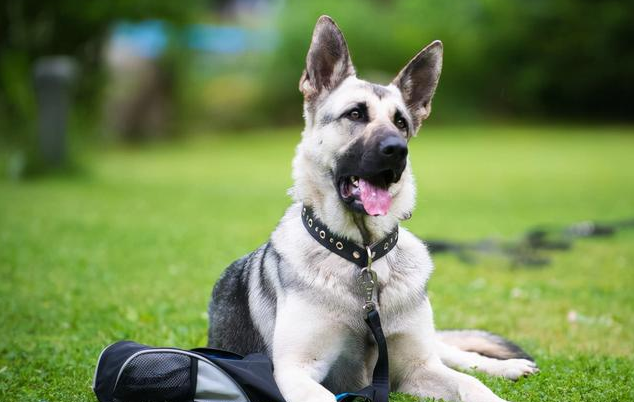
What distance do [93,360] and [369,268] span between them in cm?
223

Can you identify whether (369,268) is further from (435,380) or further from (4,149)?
(4,149)

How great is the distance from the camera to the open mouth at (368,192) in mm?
3980

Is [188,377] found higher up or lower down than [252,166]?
higher up

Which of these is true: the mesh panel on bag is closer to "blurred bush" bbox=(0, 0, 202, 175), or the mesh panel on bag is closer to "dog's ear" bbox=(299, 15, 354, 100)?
"dog's ear" bbox=(299, 15, 354, 100)

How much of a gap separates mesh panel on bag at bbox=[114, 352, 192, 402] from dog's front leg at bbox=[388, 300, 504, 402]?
3.87ft

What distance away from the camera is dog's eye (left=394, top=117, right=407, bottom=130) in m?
4.27

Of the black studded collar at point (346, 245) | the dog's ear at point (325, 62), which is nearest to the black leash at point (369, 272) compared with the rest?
the black studded collar at point (346, 245)

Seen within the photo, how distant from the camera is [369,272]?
158 inches

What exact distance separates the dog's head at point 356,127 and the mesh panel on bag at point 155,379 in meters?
1.24

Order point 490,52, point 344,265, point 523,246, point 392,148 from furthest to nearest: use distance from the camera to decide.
A: point 490,52 → point 523,246 → point 344,265 → point 392,148

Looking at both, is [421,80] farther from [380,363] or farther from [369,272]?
[380,363]

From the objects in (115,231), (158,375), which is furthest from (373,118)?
(115,231)

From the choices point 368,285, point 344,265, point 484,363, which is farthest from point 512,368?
point 344,265

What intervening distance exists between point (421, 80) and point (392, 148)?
903 mm
